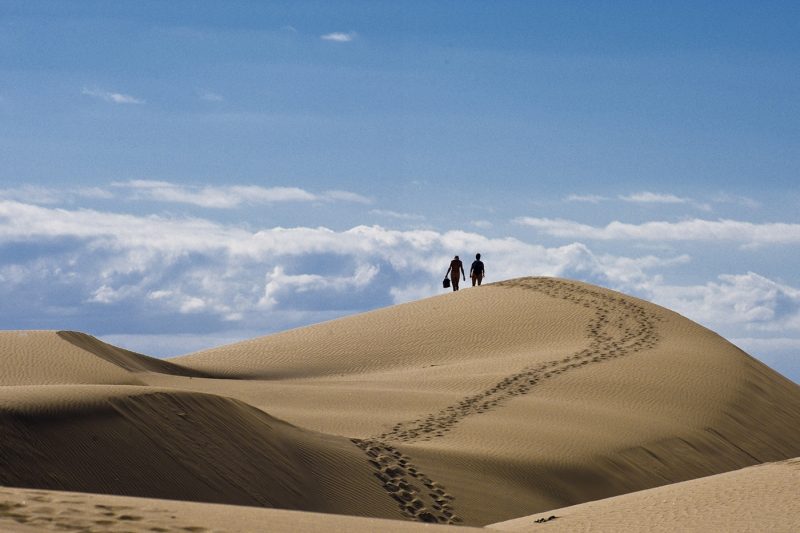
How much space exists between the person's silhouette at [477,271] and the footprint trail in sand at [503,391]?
0.68 meters

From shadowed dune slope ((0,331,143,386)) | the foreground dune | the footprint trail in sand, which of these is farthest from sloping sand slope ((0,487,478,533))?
shadowed dune slope ((0,331,143,386))

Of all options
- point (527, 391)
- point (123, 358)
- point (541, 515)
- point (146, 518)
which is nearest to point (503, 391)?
point (527, 391)

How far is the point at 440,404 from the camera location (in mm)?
24234

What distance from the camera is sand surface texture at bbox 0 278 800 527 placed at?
1513 cm

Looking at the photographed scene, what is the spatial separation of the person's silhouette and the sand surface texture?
608 millimetres

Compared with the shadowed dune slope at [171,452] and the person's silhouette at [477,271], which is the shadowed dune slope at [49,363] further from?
the person's silhouette at [477,271]

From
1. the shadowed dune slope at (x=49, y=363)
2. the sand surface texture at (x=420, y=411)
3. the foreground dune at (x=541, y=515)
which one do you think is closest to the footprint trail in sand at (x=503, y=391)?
the sand surface texture at (x=420, y=411)

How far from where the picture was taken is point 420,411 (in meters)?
23.6

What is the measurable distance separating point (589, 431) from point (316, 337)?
1232 centimetres

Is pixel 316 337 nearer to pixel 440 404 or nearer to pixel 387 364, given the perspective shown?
pixel 387 364

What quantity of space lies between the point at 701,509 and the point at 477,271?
22500 millimetres

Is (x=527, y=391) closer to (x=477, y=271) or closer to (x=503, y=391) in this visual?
(x=503, y=391)

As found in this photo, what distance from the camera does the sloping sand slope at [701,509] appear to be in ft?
45.1

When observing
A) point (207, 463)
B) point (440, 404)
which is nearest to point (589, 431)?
point (440, 404)
